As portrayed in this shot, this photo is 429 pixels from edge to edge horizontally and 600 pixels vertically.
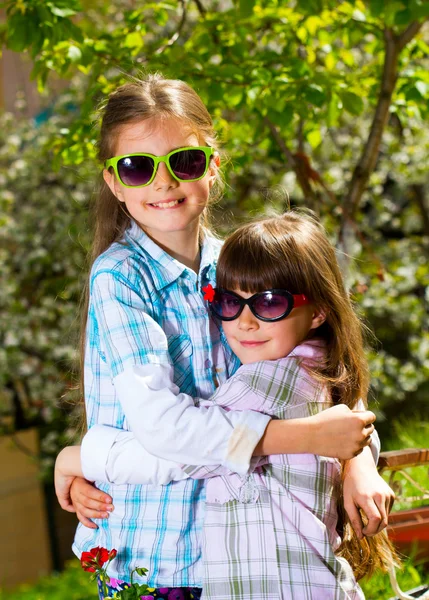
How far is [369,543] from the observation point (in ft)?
6.39

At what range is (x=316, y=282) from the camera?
185 cm

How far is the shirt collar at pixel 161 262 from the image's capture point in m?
1.89

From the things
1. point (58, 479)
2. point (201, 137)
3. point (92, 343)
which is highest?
point (201, 137)

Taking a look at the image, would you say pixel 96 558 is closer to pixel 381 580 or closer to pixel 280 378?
pixel 280 378

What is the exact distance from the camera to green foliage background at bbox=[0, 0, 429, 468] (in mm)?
2955

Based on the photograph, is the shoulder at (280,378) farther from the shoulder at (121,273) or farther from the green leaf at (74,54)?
the green leaf at (74,54)

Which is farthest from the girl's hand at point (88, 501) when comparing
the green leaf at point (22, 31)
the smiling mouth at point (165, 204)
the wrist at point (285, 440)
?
the green leaf at point (22, 31)

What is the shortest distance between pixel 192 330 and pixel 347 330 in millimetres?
380

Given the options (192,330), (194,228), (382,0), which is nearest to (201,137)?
(194,228)

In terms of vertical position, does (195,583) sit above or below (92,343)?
below

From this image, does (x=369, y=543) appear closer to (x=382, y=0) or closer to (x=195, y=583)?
(x=195, y=583)

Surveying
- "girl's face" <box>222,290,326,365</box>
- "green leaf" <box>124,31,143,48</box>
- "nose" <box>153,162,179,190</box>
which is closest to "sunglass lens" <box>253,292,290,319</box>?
"girl's face" <box>222,290,326,365</box>

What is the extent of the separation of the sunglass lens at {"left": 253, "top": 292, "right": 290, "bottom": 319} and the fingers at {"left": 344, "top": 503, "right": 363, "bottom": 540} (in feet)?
1.48

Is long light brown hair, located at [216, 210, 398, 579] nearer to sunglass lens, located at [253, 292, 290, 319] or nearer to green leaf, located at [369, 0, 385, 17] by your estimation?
sunglass lens, located at [253, 292, 290, 319]
